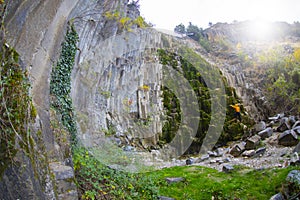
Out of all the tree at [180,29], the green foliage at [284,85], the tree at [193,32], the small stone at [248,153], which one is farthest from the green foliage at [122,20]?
the tree at [180,29]

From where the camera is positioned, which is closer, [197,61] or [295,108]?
[295,108]

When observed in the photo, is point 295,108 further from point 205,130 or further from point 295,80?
point 205,130

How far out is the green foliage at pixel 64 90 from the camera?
474 centimetres

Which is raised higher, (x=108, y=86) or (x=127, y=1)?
(x=127, y=1)

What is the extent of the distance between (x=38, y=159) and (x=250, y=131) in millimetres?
11913

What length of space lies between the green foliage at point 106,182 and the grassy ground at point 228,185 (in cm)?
74

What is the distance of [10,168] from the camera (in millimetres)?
2314

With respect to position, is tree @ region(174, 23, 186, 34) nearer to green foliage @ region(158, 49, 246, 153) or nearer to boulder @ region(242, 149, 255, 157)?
green foliage @ region(158, 49, 246, 153)

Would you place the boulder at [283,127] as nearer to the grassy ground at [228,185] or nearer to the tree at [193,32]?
the grassy ground at [228,185]

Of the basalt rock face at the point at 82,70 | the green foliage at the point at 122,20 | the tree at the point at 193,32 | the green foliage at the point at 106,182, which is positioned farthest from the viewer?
the tree at the point at 193,32

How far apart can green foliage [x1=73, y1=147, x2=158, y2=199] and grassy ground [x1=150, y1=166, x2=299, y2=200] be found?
2.42 feet

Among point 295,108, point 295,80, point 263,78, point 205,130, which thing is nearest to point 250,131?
point 205,130

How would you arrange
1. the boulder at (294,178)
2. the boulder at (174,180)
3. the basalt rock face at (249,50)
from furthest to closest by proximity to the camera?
1. the basalt rock face at (249,50)
2. the boulder at (174,180)
3. the boulder at (294,178)

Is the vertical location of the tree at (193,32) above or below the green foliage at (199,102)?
above
